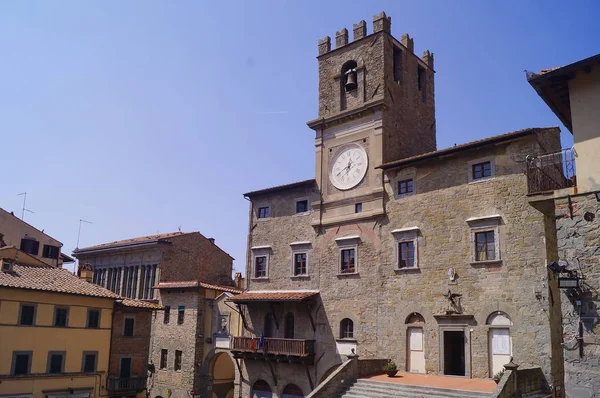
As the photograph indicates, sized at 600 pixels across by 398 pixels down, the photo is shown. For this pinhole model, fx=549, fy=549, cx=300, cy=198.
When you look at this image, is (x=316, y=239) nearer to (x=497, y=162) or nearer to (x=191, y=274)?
(x=497, y=162)

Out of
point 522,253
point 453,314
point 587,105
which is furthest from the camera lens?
point 453,314

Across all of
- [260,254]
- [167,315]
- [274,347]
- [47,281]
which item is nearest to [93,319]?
[47,281]

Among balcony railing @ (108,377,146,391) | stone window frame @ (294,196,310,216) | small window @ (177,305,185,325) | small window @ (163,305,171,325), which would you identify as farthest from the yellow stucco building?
stone window frame @ (294,196,310,216)

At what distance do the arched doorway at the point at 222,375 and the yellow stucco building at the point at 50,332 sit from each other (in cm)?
713

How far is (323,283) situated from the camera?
97.2 ft

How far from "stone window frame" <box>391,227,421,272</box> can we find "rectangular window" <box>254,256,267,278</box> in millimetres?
9387

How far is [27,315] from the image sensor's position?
28531 millimetres

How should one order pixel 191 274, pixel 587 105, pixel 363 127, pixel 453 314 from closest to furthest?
pixel 587 105 → pixel 453 314 → pixel 363 127 → pixel 191 274

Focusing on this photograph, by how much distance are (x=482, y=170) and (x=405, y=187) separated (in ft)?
13.6

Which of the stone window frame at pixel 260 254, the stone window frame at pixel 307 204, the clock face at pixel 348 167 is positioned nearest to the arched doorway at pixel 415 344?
the clock face at pixel 348 167

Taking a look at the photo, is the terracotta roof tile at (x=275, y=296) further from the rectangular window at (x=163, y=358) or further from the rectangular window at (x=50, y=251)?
the rectangular window at (x=50, y=251)

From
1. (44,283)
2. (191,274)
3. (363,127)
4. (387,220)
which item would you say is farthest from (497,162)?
(191,274)

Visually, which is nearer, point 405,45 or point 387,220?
point 387,220

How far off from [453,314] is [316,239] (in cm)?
933
